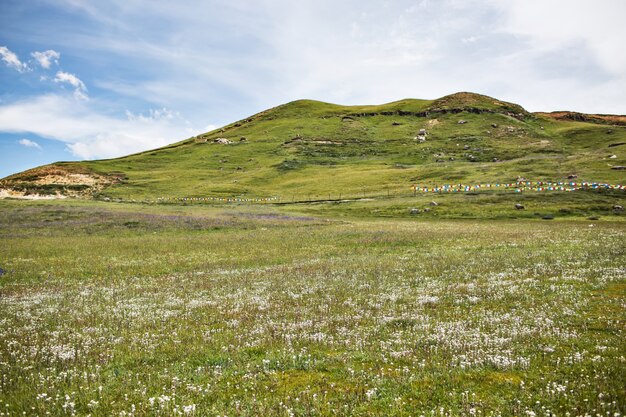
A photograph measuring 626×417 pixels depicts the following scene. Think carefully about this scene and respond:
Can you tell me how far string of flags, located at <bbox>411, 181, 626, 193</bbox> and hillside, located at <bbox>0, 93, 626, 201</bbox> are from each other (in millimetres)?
4729

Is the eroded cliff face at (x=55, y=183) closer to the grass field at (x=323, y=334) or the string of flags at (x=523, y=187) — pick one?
the grass field at (x=323, y=334)

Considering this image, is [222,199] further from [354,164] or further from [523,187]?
[523,187]

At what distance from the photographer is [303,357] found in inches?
412

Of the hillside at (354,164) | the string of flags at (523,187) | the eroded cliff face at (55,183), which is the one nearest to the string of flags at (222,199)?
the hillside at (354,164)

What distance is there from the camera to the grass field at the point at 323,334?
8031 millimetres

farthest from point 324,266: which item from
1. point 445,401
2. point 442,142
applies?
point 442,142

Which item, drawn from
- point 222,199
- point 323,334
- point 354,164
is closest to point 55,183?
point 222,199

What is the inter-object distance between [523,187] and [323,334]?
3172 inches

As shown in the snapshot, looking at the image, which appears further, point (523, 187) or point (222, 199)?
point (222, 199)

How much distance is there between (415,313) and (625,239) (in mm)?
27244

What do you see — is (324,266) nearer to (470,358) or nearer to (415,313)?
(415,313)

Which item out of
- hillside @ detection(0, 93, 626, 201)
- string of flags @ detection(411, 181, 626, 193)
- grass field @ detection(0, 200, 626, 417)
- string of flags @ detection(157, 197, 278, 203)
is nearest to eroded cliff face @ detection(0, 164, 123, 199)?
hillside @ detection(0, 93, 626, 201)

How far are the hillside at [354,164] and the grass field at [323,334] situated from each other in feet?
237

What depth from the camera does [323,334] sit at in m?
12.1
